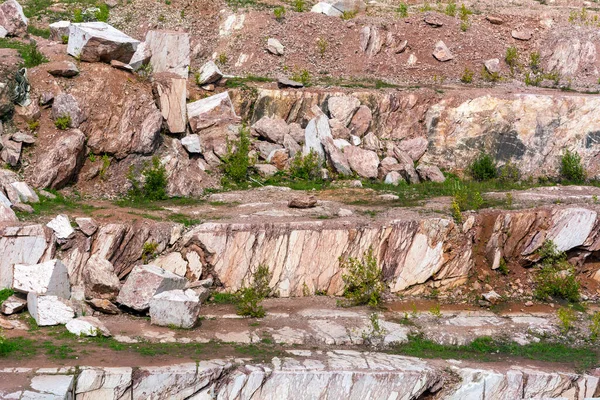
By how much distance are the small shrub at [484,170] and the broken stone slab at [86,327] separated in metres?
11.9

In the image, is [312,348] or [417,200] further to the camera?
[417,200]

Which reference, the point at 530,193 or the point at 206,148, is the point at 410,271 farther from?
the point at 206,148

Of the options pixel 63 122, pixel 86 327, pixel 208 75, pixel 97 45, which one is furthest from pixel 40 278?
pixel 208 75

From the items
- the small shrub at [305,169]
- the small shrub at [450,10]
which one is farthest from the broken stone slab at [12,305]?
the small shrub at [450,10]

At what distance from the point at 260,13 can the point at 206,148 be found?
7198mm

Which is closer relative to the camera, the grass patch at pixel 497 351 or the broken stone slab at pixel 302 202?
the grass patch at pixel 497 351

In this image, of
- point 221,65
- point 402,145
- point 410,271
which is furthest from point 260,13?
point 410,271

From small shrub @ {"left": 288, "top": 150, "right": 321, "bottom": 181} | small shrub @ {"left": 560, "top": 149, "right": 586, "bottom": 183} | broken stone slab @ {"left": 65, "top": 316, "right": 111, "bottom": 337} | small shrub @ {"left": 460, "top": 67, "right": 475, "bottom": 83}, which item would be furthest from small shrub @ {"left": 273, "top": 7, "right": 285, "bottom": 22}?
broken stone slab @ {"left": 65, "top": 316, "right": 111, "bottom": 337}

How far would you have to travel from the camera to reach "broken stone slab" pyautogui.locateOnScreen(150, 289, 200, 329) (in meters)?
14.7

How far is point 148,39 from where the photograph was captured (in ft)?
73.9

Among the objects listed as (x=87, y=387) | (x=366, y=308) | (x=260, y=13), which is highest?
(x=260, y=13)

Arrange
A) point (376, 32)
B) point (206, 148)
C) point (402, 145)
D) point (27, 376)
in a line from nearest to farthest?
point (27, 376) → point (206, 148) → point (402, 145) → point (376, 32)

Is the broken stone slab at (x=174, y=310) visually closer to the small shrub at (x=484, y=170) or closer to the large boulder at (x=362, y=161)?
the large boulder at (x=362, y=161)

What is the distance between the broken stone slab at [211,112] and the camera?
2152 cm
